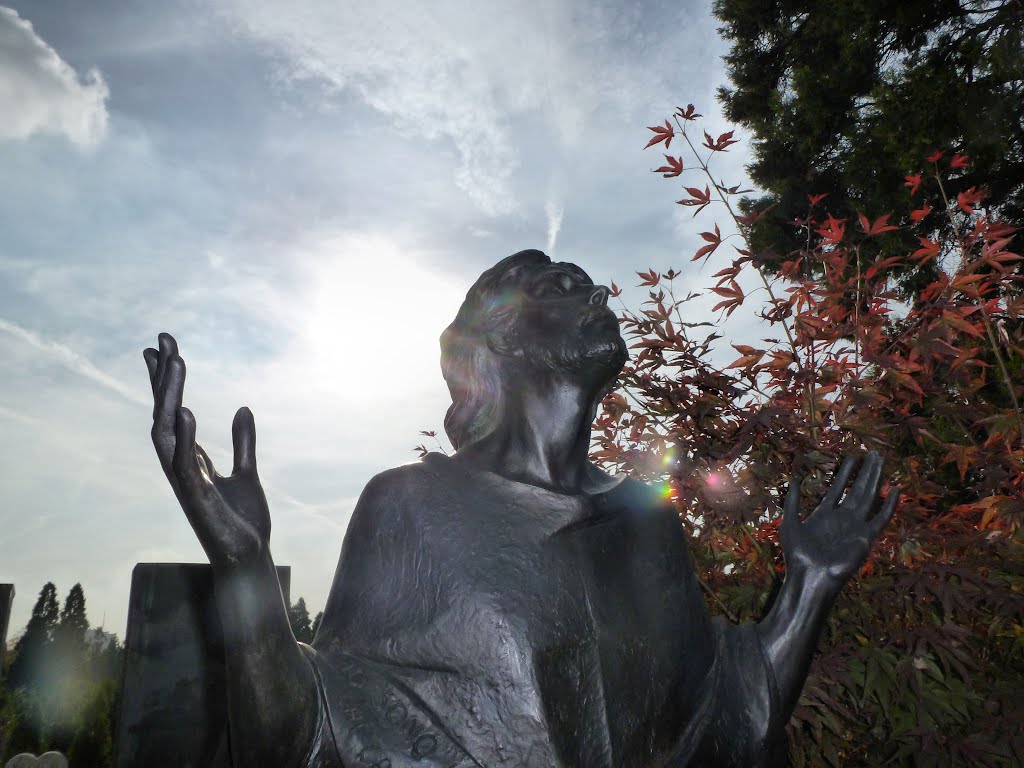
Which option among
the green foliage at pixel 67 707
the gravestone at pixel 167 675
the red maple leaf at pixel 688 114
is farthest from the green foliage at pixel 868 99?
the green foliage at pixel 67 707

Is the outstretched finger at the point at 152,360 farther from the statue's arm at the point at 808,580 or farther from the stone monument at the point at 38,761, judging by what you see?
the stone monument at the point at 38,761

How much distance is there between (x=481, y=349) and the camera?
224 centimetres

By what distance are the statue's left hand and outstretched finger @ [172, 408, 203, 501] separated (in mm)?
1473

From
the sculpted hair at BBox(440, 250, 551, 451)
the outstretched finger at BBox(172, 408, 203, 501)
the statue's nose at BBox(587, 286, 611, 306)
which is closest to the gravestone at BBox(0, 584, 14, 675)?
the sculpted hair at BBox(440, 250, 551, 451)

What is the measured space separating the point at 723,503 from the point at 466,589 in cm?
125

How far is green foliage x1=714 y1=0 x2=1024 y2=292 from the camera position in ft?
23.5

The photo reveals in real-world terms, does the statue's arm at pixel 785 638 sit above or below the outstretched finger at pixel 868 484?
below

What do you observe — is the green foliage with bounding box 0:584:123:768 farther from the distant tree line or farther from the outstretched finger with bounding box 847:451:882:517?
the outstretched finger with bounding box 847:451:882:517

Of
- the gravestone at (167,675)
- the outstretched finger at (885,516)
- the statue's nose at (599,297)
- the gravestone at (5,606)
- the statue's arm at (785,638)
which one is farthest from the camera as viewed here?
the gravestone at (5,606)

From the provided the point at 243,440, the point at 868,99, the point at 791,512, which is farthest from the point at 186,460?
the point at 868,99

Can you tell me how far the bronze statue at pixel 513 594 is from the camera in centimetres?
152

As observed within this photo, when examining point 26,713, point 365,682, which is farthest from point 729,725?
point 26,713

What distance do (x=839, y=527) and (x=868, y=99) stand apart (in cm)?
733

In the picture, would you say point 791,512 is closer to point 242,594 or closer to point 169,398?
point 242,594
